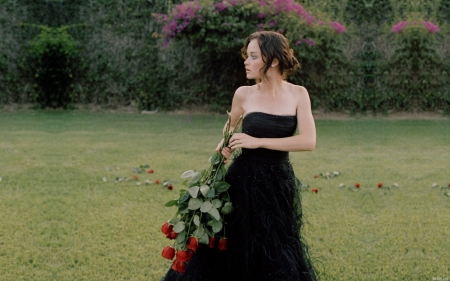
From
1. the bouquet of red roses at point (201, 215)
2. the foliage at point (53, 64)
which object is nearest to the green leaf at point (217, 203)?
the bouquet of red roses at point (201, 215)

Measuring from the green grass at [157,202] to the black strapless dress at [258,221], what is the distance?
0.80 meters

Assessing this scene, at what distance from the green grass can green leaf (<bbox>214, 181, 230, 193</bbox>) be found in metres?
1.08

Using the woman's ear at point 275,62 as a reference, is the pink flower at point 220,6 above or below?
above

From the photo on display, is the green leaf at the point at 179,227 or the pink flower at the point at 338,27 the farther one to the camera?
the pink flower at the point at 338,27

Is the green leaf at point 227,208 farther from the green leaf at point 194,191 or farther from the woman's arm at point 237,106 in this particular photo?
the woman's arm at point 237,106

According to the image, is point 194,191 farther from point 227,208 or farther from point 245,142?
point 245,142

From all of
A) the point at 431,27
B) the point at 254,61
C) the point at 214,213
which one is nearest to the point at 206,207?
the point at 214,213

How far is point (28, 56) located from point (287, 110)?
1070 centimetres

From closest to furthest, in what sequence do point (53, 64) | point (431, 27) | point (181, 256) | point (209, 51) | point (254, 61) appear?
point (181, 256) < point (254, 61) < point (431, 27) < point (209, 51) < point (53, 64)

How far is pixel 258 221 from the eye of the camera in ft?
9.12

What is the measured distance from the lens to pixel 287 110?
9.07 ft

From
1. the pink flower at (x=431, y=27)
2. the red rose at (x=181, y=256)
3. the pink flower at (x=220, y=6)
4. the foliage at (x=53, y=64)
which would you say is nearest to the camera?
the red rose at (x=181, y=256)

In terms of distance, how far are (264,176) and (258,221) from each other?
0.77ft

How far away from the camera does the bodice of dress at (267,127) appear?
2.74 m
